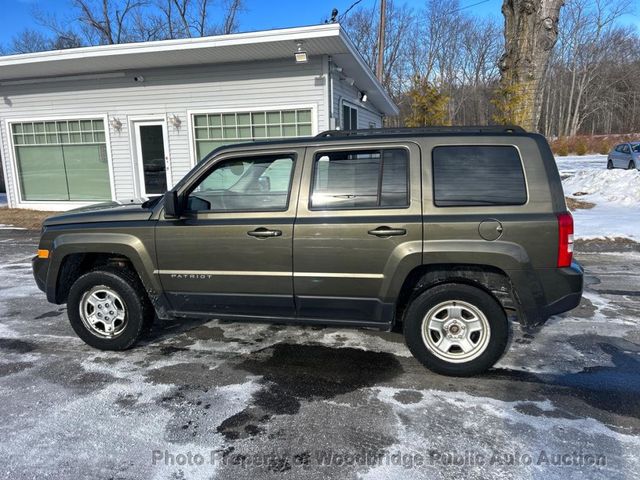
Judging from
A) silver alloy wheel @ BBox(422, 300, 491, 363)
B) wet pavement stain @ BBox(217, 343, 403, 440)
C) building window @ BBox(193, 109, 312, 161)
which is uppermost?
building window @ BBox(193, 109, 312, 161)

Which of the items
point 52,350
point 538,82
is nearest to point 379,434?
point 52,350

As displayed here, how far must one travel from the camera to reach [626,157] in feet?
68.9

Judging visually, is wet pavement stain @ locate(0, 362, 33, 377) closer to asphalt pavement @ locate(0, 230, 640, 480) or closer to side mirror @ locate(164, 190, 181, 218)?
asphalt pavement @ locate(0, 230, 640, 480)

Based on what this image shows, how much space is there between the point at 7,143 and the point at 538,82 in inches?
578

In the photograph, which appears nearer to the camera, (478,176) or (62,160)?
(478,176)

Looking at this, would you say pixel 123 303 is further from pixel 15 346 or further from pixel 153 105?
pixel 153 105

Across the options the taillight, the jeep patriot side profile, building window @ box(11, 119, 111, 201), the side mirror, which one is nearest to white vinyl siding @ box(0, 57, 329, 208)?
building window @ box(11, 119, 111, 201)

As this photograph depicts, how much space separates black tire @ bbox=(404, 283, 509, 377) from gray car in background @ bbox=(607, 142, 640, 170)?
21640mm

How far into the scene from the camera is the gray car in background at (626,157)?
66.8 feet

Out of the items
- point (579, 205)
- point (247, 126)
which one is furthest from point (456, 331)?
point (579, 205)

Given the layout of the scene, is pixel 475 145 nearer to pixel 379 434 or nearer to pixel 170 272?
pixel 379 434

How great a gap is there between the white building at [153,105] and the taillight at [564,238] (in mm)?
6603

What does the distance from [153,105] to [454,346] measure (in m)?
10.6

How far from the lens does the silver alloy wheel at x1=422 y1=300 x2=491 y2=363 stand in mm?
3277
